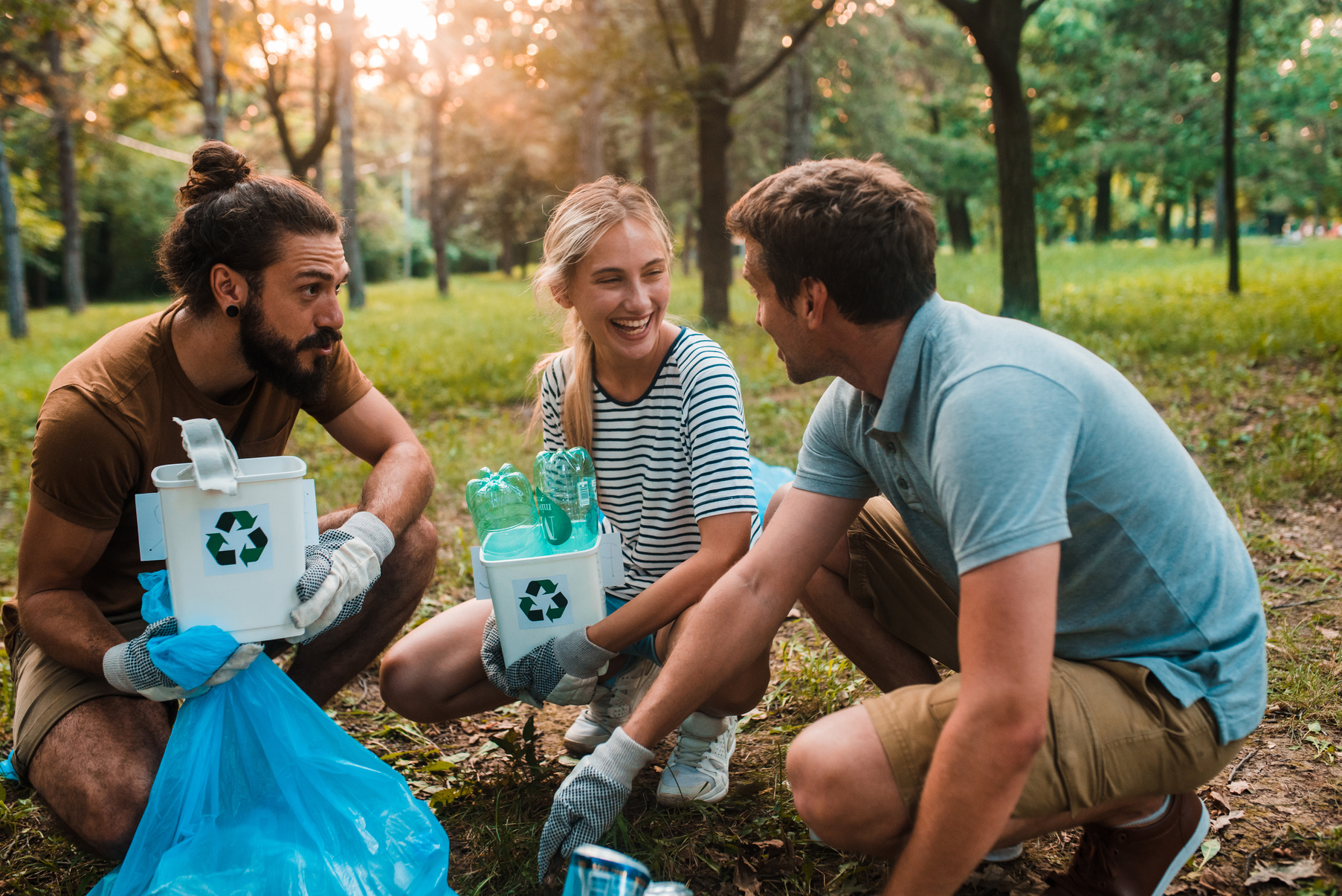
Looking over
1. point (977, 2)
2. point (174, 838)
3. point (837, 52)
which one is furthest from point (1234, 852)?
point (837, 52)

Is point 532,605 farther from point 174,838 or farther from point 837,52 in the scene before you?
point 837,52

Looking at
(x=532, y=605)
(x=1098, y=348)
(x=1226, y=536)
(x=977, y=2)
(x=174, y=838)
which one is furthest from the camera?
(x=977, y=2)

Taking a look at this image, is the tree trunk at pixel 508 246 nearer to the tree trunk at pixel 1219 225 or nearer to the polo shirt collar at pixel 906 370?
the tree trunk at pixel 1219 225

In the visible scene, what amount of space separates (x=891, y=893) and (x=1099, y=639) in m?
0.58

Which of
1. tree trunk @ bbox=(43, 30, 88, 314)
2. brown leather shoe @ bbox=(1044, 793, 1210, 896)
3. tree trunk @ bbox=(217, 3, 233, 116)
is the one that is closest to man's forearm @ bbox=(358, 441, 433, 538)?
brown leather shoe @ bbox=(1044, 793, 1210, 896)

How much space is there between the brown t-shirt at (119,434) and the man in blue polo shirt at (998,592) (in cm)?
129

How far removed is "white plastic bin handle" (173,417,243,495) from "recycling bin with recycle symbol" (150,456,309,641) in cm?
2

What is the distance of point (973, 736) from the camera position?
53.2 inches

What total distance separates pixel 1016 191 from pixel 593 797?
749 cm

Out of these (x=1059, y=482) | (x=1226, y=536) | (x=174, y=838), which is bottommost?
(x=174, y=838)

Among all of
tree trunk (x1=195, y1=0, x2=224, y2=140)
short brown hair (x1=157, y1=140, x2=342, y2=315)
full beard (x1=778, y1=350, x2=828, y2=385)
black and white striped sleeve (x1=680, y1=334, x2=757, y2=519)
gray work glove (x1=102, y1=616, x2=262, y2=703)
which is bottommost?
gray work glove (x1=102, y1=616, x2=262, y2=703)

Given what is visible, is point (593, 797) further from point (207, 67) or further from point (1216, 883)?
point (207, 67)

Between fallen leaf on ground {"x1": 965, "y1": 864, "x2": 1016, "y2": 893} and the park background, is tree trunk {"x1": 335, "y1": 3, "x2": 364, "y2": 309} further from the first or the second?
fallen leaf on ground {"x1": 965, "y1": 864, "x2": 1016, "y2": 893}

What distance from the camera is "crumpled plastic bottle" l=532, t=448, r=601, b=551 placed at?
2.13 metres
